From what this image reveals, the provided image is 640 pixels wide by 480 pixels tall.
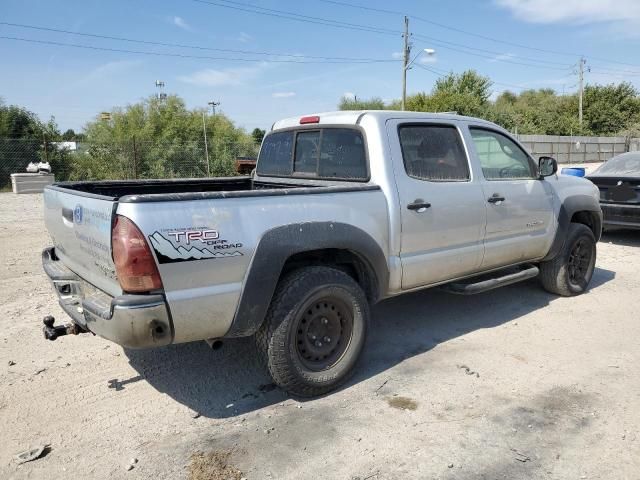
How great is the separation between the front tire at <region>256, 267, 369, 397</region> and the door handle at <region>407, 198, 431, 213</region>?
29.5 inches

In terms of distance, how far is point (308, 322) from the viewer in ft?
11.4

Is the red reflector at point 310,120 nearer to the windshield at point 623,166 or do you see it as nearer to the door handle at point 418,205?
the door handle at point 418,205

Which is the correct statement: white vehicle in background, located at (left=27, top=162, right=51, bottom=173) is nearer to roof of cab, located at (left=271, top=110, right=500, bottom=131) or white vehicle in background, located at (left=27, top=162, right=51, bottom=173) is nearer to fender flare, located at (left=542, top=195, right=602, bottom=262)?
roof of cab, located at (left=271, top=110, right=500, bottom=131)

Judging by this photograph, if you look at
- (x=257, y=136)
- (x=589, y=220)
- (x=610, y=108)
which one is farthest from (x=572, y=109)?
(x=589, y=220)

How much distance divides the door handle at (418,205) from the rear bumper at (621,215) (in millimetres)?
5891

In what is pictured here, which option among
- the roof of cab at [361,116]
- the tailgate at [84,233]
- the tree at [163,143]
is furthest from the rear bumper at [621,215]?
the tree at [163,143]

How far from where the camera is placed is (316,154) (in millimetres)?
4430

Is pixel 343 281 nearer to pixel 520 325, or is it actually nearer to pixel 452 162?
pixel 452 162

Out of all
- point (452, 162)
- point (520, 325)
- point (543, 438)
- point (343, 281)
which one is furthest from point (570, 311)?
point (343, 281)

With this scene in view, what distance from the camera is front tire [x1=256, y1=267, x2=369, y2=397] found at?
3293mm

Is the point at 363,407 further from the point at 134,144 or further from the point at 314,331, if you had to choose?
the point at 134,144

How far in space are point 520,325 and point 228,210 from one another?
10.8 ft

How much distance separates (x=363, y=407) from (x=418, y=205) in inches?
60.2

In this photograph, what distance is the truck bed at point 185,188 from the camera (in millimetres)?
2992
